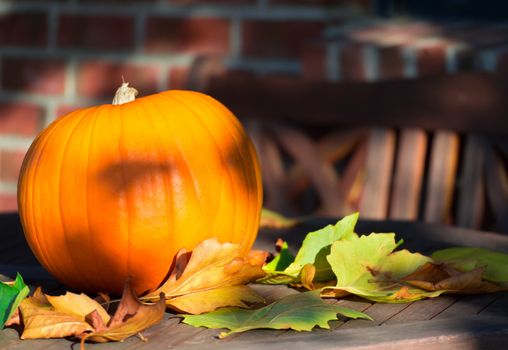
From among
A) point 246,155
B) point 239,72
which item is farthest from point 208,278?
point 239,72

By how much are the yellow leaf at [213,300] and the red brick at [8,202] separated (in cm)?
176

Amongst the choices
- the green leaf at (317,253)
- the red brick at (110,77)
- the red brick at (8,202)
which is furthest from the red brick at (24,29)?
the green leaf at (317,253)

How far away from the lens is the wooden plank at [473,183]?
2.10m

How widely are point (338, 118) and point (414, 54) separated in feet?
0.70

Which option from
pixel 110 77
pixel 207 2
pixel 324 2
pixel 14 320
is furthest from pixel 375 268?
pixel 110 77

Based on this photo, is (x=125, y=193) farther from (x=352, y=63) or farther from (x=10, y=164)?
(x=10, y=164)

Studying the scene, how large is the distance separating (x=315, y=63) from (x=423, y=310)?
48.2 inches

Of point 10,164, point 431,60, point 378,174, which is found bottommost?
point 10,164

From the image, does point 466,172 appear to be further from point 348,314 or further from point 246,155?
point 348,314

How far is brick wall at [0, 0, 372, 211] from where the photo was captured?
2486mm

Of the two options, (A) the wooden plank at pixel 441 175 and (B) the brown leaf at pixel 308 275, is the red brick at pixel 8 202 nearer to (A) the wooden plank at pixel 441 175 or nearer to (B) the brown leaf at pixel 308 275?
(A) the wooden plank at pixel 441 175

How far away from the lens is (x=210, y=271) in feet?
3.99

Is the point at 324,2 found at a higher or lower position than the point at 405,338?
higher

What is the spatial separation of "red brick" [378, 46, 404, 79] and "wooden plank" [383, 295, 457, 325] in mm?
1035
